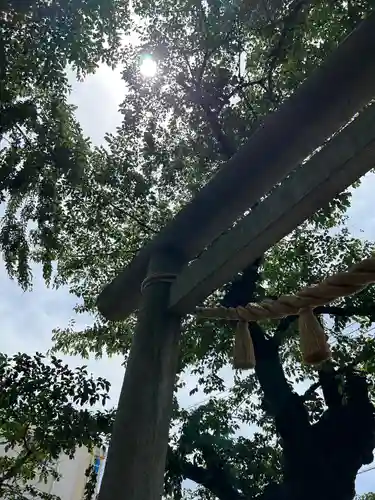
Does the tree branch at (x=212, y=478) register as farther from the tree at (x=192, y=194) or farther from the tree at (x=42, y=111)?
the tree at (x=42, y=111)

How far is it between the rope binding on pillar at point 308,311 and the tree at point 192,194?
2.01m

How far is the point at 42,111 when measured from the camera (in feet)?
11.4

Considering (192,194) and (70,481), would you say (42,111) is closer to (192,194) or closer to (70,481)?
(192,194)

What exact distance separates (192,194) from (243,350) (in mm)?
3078

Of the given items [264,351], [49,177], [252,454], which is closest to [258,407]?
[252,454]

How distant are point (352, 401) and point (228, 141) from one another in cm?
213

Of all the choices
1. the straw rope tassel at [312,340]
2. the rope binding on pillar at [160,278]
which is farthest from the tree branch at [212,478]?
the straw rope tassel at [312,340]

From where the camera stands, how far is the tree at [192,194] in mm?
3367

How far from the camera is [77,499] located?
1044cm

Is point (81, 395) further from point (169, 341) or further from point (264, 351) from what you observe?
point (169, 341)

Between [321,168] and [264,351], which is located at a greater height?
[264,351]

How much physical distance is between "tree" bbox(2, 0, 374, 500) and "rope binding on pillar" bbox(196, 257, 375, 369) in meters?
2.01

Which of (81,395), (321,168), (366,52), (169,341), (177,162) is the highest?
(177,162)

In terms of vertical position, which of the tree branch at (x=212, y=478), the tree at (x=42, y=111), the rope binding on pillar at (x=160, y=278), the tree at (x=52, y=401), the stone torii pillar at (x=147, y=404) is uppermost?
the tree at (x=42, y=111)
